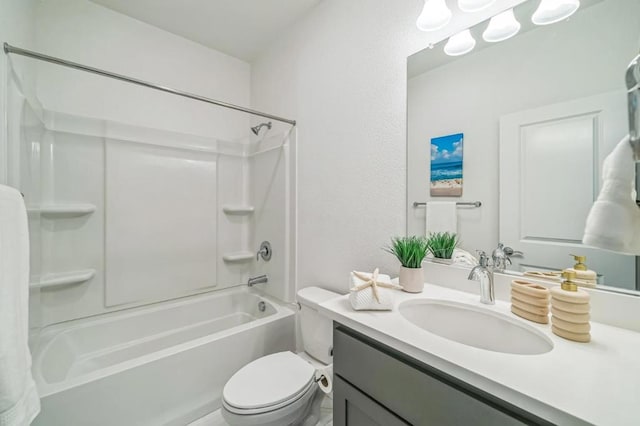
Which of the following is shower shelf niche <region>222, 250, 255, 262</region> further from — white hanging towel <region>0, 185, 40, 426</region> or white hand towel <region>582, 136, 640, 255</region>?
white hand towel <region>582, 136, 640, 255</region>

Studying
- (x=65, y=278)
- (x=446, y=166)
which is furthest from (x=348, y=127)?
(x=65, y=278)

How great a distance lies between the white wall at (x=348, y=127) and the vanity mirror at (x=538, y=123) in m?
0.16

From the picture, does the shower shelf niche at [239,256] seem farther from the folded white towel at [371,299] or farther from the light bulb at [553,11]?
the light bulb at [553,11]

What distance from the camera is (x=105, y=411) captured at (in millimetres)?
1130

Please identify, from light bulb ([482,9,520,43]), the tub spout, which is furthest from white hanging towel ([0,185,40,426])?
light bulb ([482,9,520,43])

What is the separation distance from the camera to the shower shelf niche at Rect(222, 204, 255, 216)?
2275 millimetres

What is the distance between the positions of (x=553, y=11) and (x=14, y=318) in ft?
6.41

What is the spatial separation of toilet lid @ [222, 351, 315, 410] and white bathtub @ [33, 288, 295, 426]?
0.31 m

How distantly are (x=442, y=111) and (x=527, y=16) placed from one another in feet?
1.28

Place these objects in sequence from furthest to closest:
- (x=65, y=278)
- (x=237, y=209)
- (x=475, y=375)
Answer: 1. (x=237, y=209)
2. (x=65, y=278)
3. (x=475, y=375)

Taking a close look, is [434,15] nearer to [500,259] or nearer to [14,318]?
[500,259]

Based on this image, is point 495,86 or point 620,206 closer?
point 620,206

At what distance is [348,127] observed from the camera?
1503 mm

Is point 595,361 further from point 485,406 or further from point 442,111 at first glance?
point 442,111
